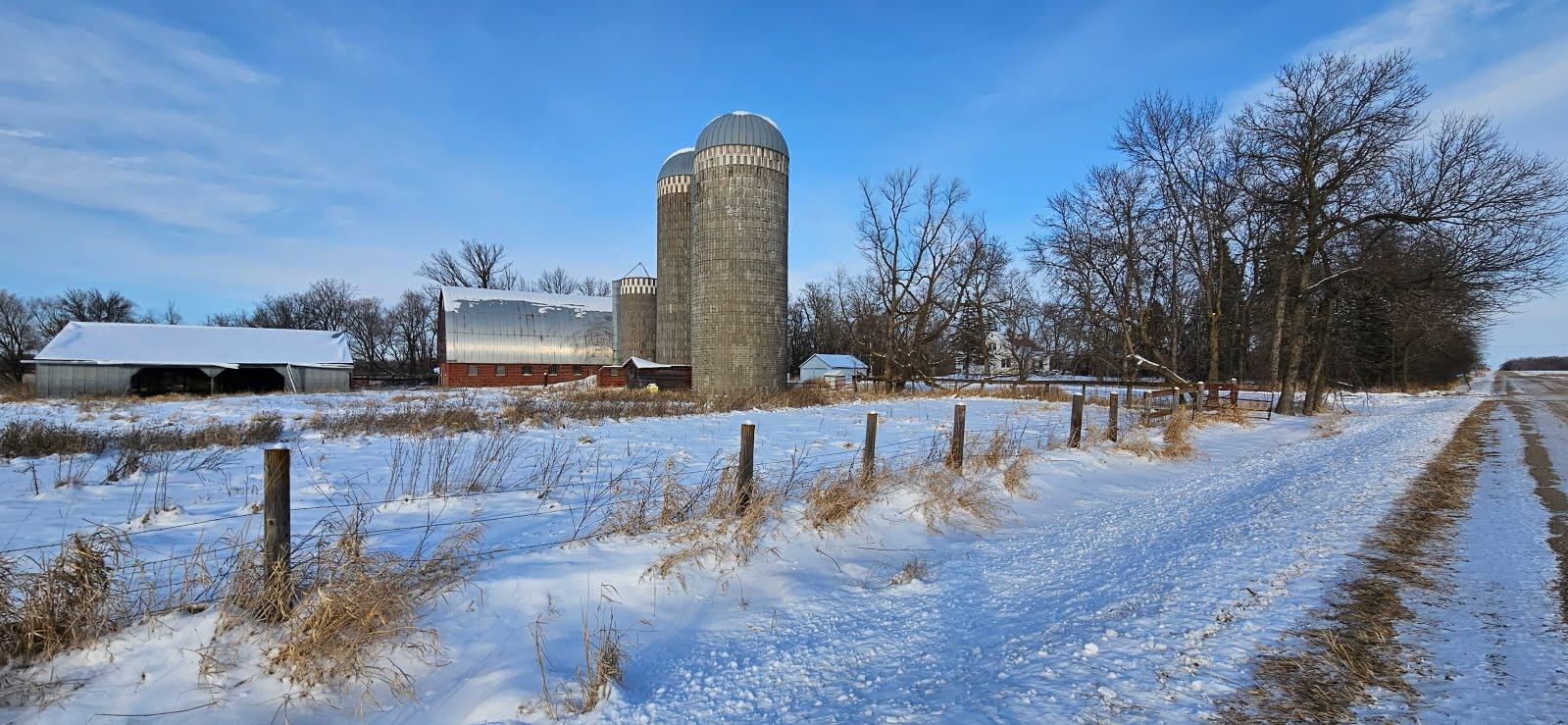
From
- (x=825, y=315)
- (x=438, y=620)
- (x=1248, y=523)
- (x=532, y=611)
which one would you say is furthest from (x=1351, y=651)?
(x=825, y=315)

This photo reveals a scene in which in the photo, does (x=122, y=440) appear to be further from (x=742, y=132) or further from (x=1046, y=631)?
(x=742, y=132)

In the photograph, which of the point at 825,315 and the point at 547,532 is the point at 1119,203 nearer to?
the point at 547,532

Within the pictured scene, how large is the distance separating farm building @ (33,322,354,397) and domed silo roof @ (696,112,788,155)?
961 inches

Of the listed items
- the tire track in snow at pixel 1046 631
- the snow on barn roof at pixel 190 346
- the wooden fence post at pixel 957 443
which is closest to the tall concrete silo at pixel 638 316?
the snow on barn roof at pixel 190 346

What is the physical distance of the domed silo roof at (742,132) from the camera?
97.1 ft

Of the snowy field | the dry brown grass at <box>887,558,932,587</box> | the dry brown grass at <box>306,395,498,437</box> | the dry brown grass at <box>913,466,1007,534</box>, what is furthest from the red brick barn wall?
the dry brown grass at <box>887,558,932,587</box>

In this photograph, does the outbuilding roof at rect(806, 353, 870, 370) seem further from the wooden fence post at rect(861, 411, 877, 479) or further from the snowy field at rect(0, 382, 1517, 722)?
the wooden fence post at rect(861, 411, 877, 479)

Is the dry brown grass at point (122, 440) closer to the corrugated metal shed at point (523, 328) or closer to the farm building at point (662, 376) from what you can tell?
the farm building at point (662, 376)

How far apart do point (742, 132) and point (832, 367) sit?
2098cm

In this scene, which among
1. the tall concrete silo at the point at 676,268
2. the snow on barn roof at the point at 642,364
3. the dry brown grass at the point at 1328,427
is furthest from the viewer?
the tall concrete silo at the point at 676,268

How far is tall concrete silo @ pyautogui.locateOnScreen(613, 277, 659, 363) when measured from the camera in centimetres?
4097

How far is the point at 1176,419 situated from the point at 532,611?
44.2 feet

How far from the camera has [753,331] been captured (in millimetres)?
29656

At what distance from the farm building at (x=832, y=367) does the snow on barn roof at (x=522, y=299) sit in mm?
14937
